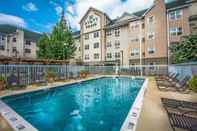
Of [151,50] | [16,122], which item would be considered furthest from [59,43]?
[16,122]

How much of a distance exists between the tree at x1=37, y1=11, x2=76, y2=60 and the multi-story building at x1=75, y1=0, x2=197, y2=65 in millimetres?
8668

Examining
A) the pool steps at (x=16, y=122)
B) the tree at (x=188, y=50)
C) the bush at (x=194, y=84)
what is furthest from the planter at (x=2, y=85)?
the tree at (x=188, y=50)

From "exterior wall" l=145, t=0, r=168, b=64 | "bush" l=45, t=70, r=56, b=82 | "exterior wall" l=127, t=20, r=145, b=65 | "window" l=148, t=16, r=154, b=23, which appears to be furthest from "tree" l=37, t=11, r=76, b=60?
"window" l=148, t=16, r=154, b=23

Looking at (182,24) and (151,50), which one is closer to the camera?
(182,24)

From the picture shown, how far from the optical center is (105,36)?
34844mm

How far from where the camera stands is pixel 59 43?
2678 cm

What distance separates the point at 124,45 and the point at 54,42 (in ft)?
50.0

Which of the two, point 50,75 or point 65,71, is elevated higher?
point 65,71

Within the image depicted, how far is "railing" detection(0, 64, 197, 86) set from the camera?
492 inches

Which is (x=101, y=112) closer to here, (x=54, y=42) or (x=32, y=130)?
(x=32, y=130)


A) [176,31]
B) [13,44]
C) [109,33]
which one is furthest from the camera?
[13,44]

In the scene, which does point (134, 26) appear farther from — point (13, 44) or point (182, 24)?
point (13, 44)

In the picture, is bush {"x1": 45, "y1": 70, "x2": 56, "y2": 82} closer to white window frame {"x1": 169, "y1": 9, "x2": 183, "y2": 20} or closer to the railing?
the railing

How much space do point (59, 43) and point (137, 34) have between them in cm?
1603
